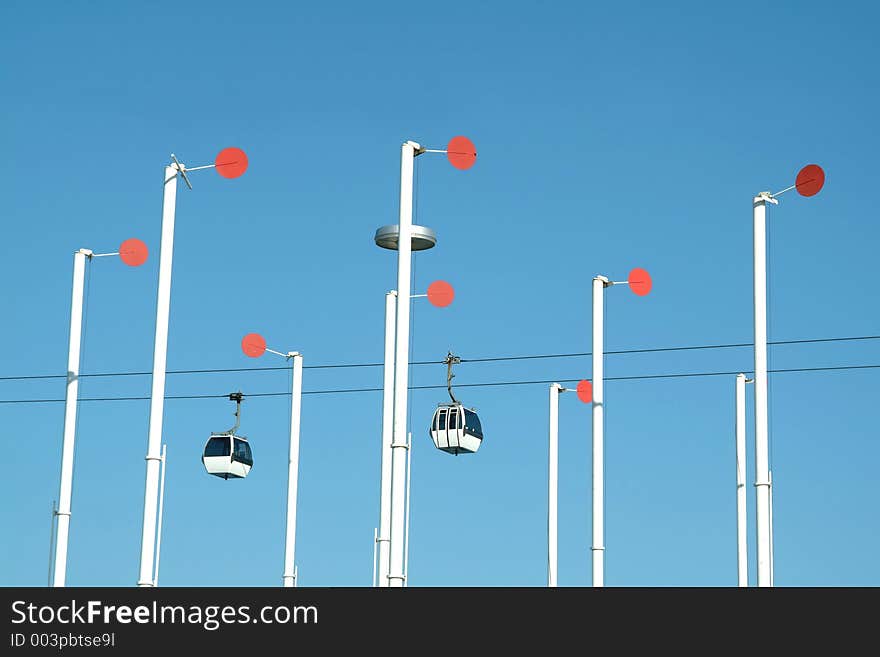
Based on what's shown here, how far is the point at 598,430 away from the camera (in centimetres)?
3641

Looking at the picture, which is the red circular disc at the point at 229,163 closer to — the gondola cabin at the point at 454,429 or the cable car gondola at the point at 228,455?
the gondola cabin at the point at 454,429

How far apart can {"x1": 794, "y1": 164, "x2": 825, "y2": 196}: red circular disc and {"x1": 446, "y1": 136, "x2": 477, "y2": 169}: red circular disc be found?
656cm

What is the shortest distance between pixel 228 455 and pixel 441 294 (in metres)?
12.5

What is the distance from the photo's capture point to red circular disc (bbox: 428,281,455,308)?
1299 inches

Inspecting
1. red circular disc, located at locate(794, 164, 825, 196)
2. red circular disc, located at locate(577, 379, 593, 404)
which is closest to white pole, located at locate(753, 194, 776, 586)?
red circular disc, located at locate(794, 164, 825, 196)

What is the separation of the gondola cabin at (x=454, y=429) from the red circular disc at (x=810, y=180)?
37.1 feet

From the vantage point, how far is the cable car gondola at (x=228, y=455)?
43.4m

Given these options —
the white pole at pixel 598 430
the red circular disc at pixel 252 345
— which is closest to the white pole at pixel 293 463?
the red circular disc at pixel 252 345

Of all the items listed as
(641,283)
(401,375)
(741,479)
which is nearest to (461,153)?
(401,375)
